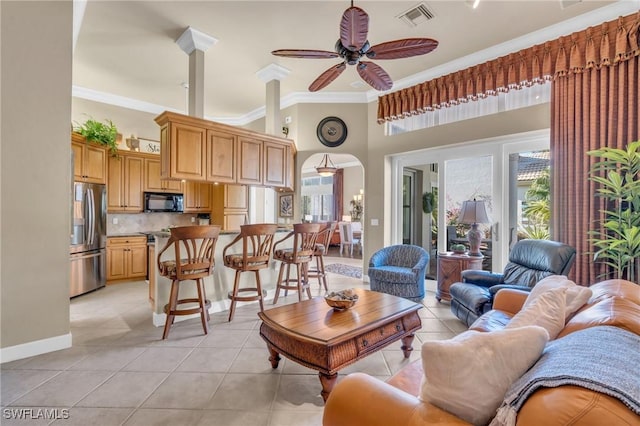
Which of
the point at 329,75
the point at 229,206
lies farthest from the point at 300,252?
the point at 229,206

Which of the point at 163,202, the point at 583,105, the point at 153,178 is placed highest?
the point at 583,105

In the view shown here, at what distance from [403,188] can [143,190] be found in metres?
4.69

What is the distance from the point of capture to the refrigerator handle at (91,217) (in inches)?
168

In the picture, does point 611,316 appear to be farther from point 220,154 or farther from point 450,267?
point 220,154

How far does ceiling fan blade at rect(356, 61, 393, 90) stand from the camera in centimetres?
279

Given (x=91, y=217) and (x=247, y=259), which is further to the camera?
(x=91, y=217)

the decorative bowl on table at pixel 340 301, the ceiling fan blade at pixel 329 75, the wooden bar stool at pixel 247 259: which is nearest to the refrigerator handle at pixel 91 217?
the wooden bar stool at pixel 247 259

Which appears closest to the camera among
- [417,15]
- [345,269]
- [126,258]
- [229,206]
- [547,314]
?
[547,314]

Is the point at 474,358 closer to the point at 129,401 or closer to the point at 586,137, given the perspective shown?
the point at 129,401

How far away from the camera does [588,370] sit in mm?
743

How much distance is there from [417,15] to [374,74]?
99 cm

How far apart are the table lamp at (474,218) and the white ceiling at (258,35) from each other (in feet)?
6.70

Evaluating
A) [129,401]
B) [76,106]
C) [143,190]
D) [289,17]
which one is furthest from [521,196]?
[76,106]

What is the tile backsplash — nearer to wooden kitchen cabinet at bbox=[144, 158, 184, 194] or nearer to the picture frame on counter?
wooden kitchen cabinet at bbox=[144, 158, 184, 194]
